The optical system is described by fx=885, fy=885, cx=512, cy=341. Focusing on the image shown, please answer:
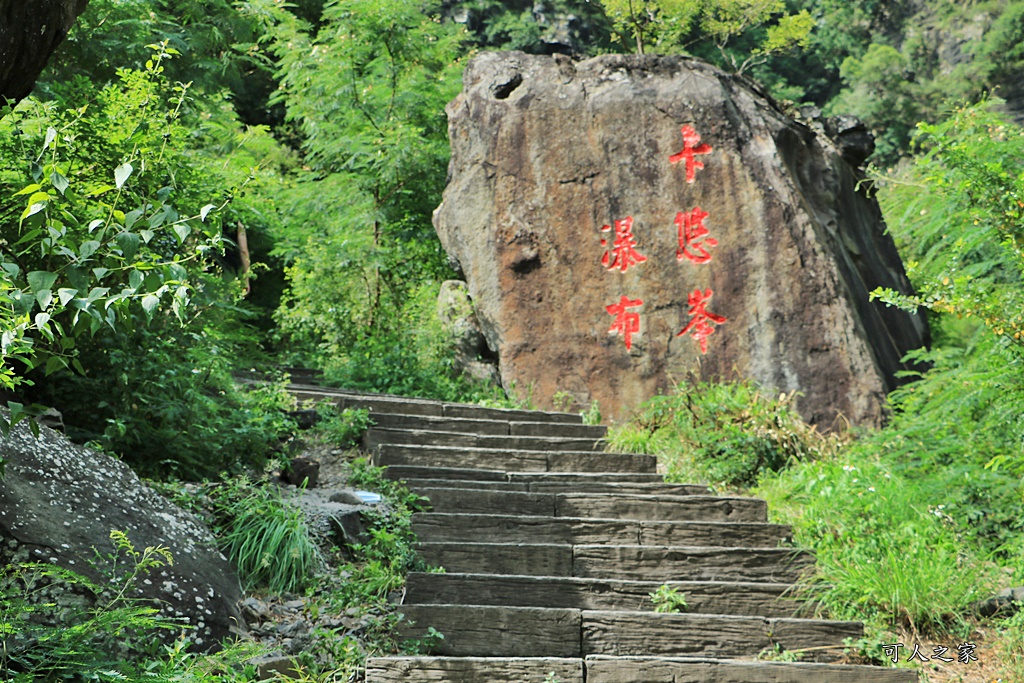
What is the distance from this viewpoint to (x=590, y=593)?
4363 millimetres

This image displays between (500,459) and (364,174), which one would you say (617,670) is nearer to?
(500,459)

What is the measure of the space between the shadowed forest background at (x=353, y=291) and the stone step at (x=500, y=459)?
381 mm

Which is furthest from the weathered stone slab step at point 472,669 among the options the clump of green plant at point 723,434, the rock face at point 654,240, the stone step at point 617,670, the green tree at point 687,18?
the green tree at point 687,18

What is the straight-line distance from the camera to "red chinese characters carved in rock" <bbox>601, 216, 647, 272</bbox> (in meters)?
7.70

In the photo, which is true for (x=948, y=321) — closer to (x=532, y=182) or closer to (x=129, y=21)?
(x=532, y=182)

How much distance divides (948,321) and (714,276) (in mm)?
5902

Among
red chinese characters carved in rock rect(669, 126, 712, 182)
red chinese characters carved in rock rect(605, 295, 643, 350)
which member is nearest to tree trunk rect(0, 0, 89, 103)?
red chinese characters carved in rock rect(605, 295, 643, 350)

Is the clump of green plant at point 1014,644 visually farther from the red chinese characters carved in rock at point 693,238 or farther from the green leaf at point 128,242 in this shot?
the red chinese characters carved in rock at point 693,238

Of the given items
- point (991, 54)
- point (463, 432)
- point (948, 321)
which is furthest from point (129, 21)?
point (991, 54)

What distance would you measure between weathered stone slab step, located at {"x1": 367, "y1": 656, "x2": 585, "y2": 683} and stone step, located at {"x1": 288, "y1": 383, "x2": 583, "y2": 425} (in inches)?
115

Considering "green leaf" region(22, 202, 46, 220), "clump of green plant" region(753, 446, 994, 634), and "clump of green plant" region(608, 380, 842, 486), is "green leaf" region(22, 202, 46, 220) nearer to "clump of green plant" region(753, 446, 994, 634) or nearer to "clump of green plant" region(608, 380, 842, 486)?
"clump of green plant" region(753, 446, 994, 634)

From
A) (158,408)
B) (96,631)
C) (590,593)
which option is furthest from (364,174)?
(96,631)

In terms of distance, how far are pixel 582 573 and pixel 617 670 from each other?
1.03 m

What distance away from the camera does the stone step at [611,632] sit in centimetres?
394
